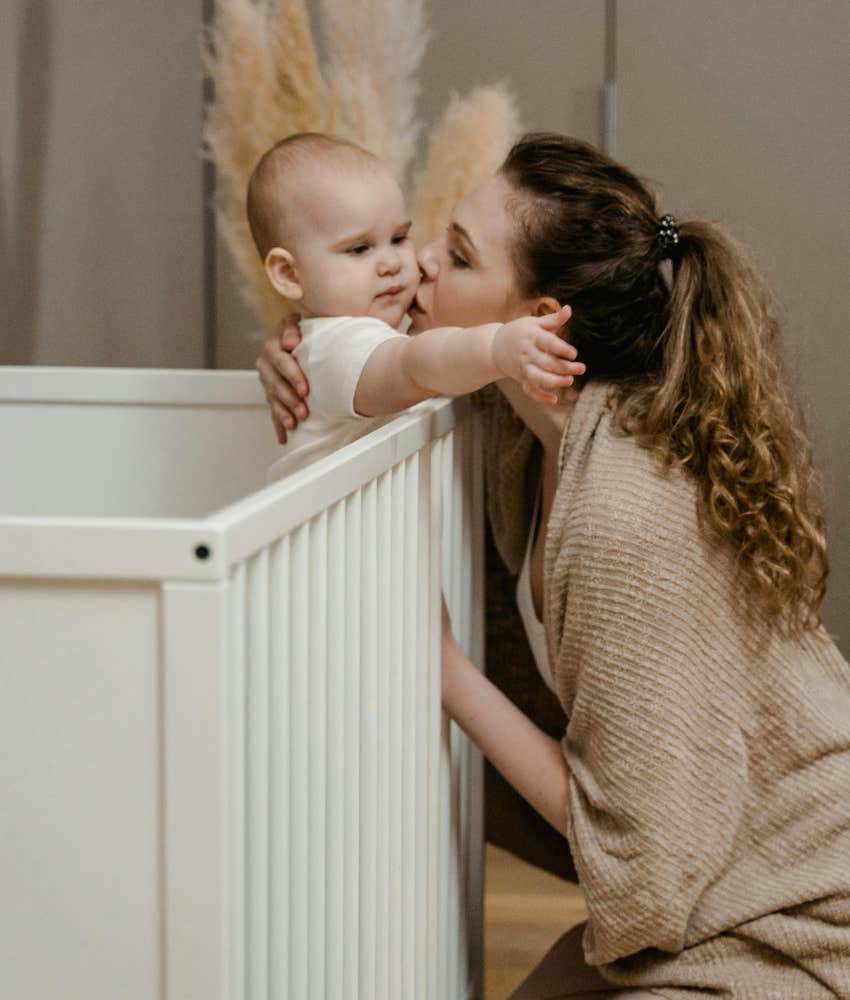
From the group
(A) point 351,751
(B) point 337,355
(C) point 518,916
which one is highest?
(B) point 337,355

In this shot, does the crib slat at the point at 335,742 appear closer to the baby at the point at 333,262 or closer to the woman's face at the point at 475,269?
the baby at the point at 333,262

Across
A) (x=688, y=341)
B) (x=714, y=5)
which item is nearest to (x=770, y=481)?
(x=688, y=341)

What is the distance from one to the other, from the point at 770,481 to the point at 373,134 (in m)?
0.82

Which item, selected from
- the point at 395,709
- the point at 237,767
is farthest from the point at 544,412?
the point at 237,767

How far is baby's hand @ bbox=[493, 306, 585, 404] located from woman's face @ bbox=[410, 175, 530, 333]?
321 mm

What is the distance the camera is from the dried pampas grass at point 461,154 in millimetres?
1856

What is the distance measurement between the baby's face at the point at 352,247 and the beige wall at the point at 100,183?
86 centimetres

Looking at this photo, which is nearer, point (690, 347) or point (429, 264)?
point (690, 347)

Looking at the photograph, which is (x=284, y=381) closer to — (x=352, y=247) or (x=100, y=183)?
(x=352, y=247)

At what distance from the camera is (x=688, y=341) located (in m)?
1.36

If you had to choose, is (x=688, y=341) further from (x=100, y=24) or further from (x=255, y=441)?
(x=100, y=24)

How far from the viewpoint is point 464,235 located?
1.48 meters

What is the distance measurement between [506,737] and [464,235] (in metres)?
0.51

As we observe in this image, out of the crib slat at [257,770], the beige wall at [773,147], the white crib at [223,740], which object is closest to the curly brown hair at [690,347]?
the white crib at [223,740]
